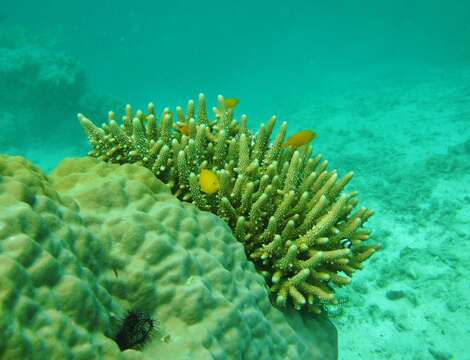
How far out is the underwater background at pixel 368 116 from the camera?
881cm

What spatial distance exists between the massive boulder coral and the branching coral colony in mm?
294

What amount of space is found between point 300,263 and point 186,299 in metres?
1.30

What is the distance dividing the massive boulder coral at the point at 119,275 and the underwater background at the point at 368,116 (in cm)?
296

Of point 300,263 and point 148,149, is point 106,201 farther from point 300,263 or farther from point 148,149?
point 300,263

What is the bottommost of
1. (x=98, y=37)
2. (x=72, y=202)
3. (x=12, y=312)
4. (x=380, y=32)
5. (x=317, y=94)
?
(x=12, y=312)

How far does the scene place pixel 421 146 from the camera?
17.7m

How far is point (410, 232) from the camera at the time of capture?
11.1 metres

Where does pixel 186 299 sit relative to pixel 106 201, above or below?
below

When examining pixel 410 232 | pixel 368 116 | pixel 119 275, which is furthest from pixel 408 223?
pixel 368 116

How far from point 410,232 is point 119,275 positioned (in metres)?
10.5

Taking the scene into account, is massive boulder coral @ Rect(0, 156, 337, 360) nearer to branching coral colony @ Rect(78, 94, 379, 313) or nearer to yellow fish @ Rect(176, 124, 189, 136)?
branching coral colony @ Rect(78, 94, 379, 313)

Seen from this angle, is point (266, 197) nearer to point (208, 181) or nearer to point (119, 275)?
point (208, 181)

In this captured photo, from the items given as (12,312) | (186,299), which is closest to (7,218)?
(12,312)

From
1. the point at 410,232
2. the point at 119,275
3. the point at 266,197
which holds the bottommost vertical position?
the point at 119,275
